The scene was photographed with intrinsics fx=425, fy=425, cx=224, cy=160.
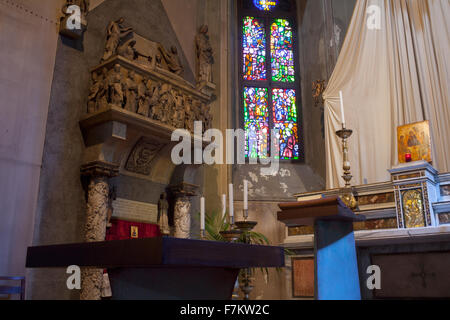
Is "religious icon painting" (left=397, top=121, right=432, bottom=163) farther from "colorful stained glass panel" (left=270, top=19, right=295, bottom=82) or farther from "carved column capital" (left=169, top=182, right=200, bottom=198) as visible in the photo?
"colorful stained glass panel" (left=270, top=19, right=295, bottom=82)

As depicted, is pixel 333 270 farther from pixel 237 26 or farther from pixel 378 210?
pixel 237 26

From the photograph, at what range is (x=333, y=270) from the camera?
2498mm

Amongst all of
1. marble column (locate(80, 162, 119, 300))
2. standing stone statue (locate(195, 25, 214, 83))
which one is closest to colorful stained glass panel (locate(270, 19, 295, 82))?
→ standing stone statue (locate(195, 25, 214, 83))

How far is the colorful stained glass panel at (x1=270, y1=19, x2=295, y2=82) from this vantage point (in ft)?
33.3

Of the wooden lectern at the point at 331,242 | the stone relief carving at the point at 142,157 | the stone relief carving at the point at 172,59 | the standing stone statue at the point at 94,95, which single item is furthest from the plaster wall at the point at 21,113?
the wooden lectern at the point at 331,242

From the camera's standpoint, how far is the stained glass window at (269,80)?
9.58 metres

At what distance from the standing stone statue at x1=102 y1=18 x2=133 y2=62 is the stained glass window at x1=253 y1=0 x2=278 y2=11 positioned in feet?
15.2

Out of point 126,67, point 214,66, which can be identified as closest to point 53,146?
point 126,67

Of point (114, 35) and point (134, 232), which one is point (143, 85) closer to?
point (114, 35)

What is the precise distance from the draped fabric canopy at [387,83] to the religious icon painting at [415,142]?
88cm
